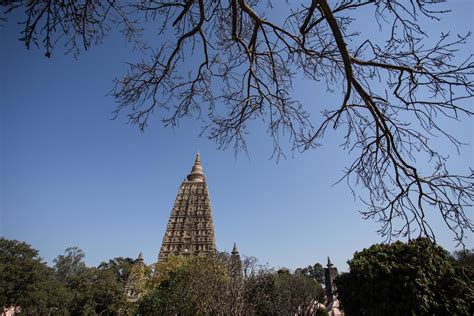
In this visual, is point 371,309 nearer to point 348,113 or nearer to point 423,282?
point 423,282

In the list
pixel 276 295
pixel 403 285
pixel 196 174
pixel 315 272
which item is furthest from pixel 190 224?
pixel 315 272

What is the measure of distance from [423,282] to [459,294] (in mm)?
813

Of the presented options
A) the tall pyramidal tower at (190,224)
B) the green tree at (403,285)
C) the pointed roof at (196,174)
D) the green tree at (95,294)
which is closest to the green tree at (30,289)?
the green tree at (95,294)

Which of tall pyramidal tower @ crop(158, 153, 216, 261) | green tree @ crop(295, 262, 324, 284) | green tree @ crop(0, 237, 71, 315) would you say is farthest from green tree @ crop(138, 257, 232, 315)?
green tree @ crop(295, 262, 324, 284)

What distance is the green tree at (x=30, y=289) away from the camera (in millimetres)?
28875

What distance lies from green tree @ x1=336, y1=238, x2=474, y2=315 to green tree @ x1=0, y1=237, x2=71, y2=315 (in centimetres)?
3212

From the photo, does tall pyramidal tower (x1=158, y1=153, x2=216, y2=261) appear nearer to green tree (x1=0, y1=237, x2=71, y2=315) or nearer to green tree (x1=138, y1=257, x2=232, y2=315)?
green tree (x1=0, y1=237, x2=71, y2=315)

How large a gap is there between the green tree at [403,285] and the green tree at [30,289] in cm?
3212

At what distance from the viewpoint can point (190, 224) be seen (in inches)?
1626

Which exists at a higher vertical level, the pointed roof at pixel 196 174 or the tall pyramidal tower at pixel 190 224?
the pointed roof at pixel 196 174

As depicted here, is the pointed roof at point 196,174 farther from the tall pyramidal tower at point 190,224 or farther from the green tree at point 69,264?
the green tree at point 69,264

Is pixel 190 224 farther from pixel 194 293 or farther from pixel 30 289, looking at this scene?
pixel 194 293

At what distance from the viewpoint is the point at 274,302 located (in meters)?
21.3

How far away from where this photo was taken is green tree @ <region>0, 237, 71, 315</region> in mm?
28875
